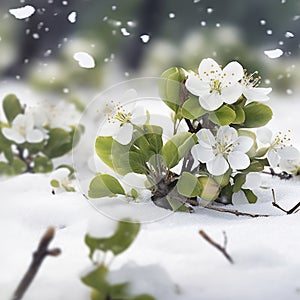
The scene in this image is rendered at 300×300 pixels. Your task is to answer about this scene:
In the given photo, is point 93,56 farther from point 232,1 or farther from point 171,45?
point 232,1

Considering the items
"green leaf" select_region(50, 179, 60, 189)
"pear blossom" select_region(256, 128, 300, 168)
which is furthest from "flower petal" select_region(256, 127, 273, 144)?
"green leaf" select_region(50, 179, 60, 189)

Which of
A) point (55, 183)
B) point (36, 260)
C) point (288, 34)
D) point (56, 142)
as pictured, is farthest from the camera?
point (288, 34)

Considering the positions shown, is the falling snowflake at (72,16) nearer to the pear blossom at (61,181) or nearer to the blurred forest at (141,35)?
the blurred forest at (141,35)

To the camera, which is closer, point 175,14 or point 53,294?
point 53,294

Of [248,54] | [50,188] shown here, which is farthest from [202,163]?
[248,54]

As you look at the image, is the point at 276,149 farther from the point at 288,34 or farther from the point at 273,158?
the point at 288,34

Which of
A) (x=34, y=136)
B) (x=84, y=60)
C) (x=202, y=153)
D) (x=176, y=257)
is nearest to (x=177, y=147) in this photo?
(x=202, y=153)
